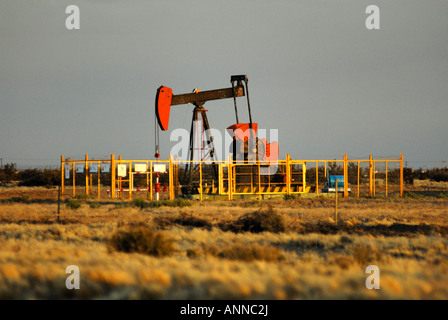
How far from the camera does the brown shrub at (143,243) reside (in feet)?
29.6

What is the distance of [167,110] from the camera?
69.5 feet

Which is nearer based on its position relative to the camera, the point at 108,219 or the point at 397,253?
the point at 397,253

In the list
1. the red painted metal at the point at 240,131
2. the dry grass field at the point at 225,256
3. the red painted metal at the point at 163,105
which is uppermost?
the red painted metal at the point at 163,105

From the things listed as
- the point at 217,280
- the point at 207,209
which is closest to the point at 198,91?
the point at 207,209

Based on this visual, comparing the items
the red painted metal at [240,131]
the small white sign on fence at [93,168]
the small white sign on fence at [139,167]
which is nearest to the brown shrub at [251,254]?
the red painted metal at [240,131]

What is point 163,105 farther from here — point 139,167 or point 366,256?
point 366,256

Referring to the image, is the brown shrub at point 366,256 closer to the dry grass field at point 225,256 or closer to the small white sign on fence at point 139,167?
the dry grass field at point 225,256

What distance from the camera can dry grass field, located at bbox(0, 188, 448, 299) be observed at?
6246 mm

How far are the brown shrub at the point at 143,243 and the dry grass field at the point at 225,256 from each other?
21mm

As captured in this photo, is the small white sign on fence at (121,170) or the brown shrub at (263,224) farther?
the small white sign on fence at (121,170)

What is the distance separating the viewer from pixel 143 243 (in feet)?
29.9

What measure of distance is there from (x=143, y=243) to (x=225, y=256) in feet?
5.16

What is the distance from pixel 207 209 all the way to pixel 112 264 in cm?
1033
